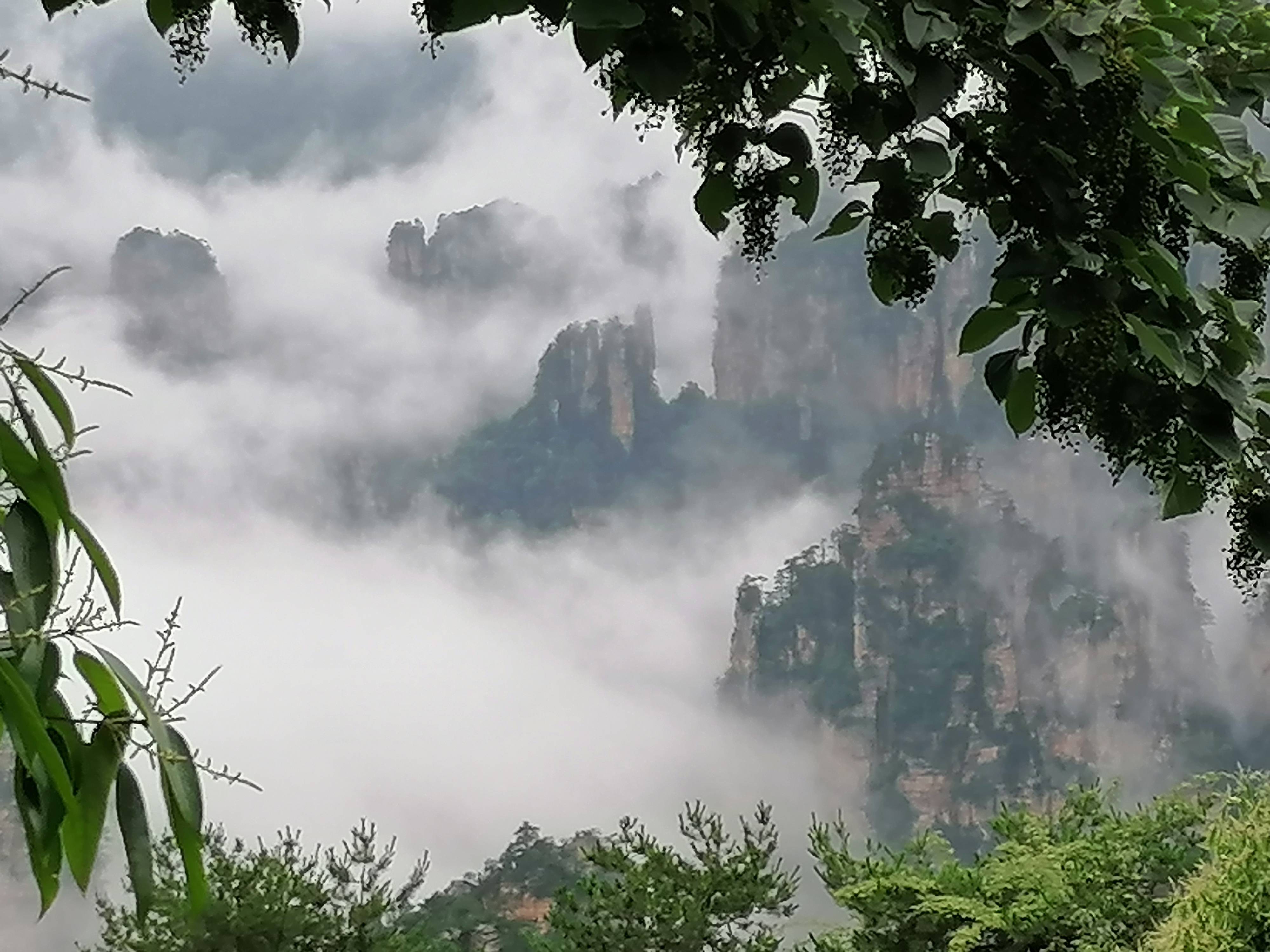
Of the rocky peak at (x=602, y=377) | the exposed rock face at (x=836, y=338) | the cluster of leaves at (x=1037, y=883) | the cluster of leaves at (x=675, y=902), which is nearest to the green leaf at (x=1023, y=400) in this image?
the cluster of leaves at (x=1037, y=883)

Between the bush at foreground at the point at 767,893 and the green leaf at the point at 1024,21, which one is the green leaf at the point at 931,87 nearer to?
the green leaf at the point at 1024,21

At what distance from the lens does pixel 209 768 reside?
0.59 m

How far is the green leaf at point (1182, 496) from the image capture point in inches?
20.5

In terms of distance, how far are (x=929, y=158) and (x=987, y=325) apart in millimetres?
86

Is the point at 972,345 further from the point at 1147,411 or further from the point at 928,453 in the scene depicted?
the point at 928,453

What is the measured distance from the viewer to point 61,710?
0.58 m

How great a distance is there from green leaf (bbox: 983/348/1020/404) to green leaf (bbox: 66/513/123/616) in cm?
38

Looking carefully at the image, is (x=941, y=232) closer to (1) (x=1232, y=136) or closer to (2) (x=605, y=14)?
(1) (x=1232, y=136)

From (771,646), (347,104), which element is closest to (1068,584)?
(771,646)

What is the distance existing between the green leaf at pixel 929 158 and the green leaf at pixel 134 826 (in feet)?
1.33

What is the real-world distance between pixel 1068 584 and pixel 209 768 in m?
7.16

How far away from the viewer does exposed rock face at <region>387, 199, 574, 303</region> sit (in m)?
8.41

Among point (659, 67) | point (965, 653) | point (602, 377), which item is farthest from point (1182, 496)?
point (602, 377)

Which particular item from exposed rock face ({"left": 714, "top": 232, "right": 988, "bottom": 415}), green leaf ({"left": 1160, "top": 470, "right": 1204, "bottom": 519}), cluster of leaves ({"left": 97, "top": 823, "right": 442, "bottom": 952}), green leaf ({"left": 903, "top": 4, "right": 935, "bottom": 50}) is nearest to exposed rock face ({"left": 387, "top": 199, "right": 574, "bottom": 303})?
exposed rock face ({"left": 714, "top": 232, "right": 988, "bottom": 415})
